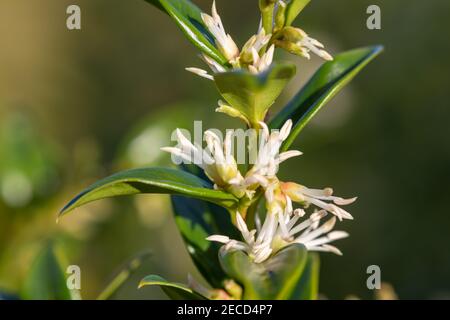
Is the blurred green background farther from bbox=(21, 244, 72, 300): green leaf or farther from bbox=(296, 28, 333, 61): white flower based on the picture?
bbox=(296, 28, 333, 61): white flower

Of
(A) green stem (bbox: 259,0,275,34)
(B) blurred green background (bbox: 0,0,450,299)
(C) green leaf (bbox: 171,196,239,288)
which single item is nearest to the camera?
(A) green stem (bbox: 259,0,275,34)

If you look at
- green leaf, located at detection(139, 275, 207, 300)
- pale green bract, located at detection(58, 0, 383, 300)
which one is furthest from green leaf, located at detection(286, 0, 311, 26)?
green leaf, located at detection(139, 275, 207, 300)

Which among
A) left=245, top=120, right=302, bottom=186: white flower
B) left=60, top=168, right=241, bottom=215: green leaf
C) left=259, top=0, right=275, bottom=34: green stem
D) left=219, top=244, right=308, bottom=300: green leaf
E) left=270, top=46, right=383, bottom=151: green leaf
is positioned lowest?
left=219, top=244, right=308, bottom=300: green leaf

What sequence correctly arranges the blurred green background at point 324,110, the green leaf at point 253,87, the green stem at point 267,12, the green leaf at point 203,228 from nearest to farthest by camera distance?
the green leaf at point 253,87 < the green stem at point 267,12 < the green leaf at point 203,228 < the blurred green background at point 324,110

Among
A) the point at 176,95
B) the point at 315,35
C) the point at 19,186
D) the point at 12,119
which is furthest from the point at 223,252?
the point at 176,95

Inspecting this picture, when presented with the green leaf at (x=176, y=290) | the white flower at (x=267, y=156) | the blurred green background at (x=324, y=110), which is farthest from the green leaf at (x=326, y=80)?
the blurred green background at (x=324, y=110)

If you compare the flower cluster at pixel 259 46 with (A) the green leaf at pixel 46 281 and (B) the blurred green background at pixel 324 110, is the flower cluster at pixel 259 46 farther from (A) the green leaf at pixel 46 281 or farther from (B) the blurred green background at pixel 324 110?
(B) the blurred green background at pixel 324 110
